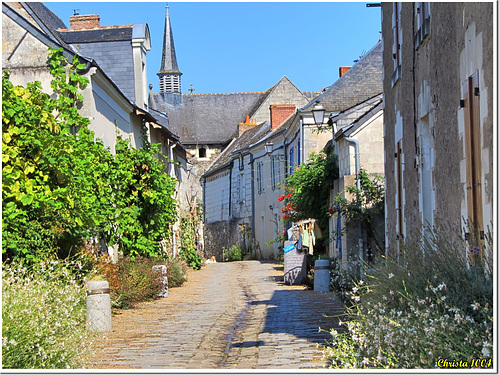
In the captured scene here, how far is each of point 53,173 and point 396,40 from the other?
5442 mm

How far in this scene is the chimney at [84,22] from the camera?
18938 millimetres

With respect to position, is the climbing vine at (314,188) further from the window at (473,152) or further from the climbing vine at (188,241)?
the window at (473,152)

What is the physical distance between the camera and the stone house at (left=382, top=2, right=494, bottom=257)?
6078mm

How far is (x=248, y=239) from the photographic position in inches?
1403

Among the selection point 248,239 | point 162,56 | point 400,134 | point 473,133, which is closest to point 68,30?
point 400,134

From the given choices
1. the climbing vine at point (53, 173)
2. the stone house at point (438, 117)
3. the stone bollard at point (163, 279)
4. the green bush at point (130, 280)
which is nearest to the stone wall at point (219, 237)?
the stone bollard at point (163, 279)

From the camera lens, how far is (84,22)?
19062 millimetres

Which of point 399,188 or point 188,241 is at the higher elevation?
point 399,188

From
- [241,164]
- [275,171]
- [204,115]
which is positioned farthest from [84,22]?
[204,115]

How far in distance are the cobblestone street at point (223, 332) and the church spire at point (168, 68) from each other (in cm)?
4434

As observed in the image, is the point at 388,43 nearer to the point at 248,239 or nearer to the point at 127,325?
the point at 127,325

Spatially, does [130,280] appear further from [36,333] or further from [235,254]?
[235,254]

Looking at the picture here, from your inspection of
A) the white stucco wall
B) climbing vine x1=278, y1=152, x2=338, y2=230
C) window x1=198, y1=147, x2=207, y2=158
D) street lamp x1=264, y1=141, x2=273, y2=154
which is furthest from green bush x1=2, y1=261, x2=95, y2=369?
window x1=198, y1=147, x2=207, y2=158

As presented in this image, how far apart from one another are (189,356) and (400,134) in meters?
5.07
